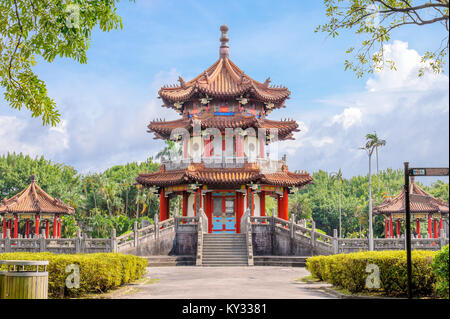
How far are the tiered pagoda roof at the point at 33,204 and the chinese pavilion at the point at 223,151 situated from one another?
8.63 m

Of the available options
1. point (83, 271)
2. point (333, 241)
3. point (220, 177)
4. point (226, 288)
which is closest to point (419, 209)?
point (333, 241)

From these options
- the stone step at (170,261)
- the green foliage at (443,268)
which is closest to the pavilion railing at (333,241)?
the stone step at (170,261)

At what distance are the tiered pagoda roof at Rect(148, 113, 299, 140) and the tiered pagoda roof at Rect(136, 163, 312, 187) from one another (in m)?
2.56

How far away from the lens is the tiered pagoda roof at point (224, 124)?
1266 inches

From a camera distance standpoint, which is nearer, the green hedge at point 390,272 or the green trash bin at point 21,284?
the green trash bin at point 21,284

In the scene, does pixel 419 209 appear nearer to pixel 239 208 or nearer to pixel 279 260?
pixel 239 208

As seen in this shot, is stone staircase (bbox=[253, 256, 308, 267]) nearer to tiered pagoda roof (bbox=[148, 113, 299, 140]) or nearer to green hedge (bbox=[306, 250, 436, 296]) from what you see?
tiered pagoda roof (bbox=[148, 113, 299, 140])

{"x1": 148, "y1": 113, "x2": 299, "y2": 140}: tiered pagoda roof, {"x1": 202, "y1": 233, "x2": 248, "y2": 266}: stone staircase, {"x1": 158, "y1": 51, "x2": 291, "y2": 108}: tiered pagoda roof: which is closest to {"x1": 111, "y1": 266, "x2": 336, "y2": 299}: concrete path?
{"x1": 202, "y1": 233, "x2": 248, "y2": 266}: stone staircase

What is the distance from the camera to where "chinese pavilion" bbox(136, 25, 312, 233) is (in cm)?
3167

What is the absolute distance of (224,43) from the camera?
37.4 meters

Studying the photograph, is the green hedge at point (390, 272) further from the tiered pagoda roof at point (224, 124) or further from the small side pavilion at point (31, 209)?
the small side pavilion at point (31, 209)
